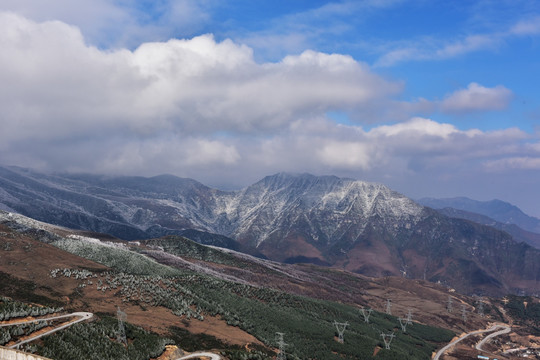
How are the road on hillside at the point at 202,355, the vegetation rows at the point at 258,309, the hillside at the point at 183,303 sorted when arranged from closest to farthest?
the road on hillside at the point at 202,355 → the hillside at the point at 183,303 → the vegetation rows at the point at 258,309

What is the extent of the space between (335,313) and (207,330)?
79.0 meters

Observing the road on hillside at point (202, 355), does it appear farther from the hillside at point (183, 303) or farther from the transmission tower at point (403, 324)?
the transmission tower at point (403, 324)

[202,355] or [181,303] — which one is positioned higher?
[202,355]

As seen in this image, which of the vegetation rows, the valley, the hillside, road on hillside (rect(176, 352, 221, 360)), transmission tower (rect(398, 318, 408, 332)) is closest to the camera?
road on hillside (rect(176, 352, 221, 360))

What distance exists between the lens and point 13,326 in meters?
52.0

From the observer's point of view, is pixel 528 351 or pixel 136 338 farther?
pixel 528 351

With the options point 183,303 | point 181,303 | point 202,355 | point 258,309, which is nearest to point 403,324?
point 258,309

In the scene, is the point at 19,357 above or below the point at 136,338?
above

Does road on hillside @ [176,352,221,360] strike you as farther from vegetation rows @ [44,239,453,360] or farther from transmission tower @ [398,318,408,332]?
transmission tower @ [398,318,408,332]

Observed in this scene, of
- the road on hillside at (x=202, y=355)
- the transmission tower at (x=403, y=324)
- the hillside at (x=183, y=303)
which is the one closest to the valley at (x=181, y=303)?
the hillside at (x=183, y=303)

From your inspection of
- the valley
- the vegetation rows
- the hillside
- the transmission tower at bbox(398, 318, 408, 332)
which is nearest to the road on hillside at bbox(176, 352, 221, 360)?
the valley

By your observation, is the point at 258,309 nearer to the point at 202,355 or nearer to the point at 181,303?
the point at 181,303

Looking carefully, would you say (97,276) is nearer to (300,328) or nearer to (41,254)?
(41,254)

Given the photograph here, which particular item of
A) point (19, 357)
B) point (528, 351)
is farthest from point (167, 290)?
point (528, 351)
